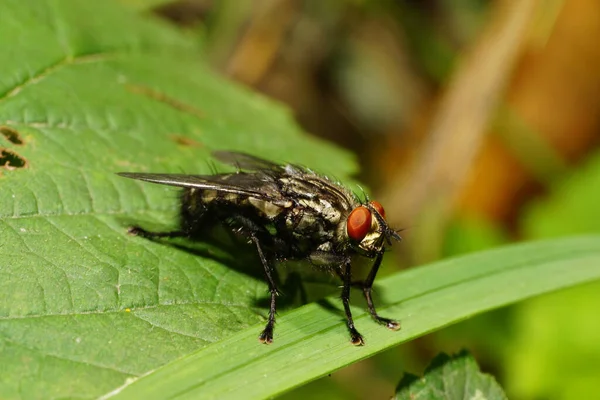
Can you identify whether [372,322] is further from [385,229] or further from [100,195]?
[100,195]

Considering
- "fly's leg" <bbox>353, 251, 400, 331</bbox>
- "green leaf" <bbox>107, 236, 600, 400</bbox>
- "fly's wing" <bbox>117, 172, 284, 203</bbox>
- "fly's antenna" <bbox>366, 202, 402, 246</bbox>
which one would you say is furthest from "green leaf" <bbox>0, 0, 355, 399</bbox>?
"fly's antenna" <bbox>366, 202, 402, 246</bbox>

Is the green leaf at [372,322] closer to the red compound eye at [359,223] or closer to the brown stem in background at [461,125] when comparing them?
the red compound eye at [359,223]

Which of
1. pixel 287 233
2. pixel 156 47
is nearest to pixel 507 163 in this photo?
pixel 156 47

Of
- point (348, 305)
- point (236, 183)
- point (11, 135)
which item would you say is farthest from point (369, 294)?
point (11, 135)

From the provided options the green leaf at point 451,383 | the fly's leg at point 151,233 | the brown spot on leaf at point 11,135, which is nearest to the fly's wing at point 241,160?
the fly's leg at point 151,233

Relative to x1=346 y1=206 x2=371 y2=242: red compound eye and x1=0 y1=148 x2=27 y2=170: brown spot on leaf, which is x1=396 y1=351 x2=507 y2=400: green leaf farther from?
x1=0 y1=148 x2=27 y2=170: brown spot on leaf
